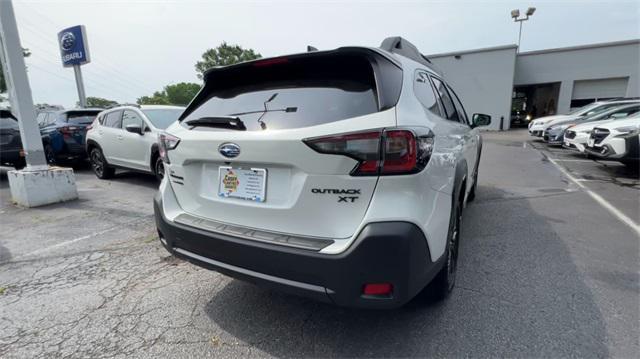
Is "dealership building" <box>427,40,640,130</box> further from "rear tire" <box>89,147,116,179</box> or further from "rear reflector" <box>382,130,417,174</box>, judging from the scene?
"rear reflector" <box>382,130,417,174</box>

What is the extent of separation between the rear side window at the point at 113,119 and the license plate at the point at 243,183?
19.8 ft

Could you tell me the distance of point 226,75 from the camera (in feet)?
8.04

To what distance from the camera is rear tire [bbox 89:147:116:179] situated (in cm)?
738

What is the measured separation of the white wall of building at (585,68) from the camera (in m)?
20.6

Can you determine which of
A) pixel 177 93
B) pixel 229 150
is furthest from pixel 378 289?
pixel 177 93

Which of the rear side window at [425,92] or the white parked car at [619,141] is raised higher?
the rear side window at [425,92]

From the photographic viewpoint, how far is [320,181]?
173 cm

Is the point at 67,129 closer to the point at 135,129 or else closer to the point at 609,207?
the point at 135,129

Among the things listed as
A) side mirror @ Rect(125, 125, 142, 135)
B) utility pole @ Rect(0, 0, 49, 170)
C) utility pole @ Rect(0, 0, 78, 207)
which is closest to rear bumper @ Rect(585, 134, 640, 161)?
side mirror @ Rect(125, 125, 142, 135)

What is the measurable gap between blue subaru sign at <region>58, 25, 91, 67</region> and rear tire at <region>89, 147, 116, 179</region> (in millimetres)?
10274

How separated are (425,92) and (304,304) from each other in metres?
1.81

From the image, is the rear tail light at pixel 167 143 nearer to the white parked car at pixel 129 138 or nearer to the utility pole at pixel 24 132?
the white parked car at pixel 129 138

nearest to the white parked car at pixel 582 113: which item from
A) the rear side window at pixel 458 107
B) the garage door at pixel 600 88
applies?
the garage door at pixel 600 88

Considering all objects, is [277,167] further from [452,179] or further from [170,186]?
[452,179]
